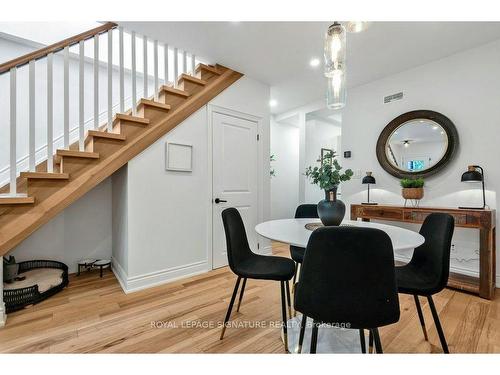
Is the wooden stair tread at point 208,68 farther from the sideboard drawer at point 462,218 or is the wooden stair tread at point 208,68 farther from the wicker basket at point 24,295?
the sideboard drawer at point 462,218

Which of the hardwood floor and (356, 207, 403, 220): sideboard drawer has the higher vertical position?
(356, 207, 403, 220): sideboard drawer

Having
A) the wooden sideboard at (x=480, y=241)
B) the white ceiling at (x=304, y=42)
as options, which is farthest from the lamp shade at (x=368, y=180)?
the white ceiling at (x=304, y=42)

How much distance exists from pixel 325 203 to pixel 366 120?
241 centimetres

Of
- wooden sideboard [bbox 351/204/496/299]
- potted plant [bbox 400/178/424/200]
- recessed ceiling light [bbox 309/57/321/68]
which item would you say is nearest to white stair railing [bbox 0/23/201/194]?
recessed ceiling light [bbox 309/57/321/68]

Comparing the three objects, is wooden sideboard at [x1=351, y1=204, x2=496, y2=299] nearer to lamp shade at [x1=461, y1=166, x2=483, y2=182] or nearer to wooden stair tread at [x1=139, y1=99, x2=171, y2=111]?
lamp shade at [x1=461, y1=166, x2=483, y2=182]

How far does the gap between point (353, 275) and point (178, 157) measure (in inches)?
85.7

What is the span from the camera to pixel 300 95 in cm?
399

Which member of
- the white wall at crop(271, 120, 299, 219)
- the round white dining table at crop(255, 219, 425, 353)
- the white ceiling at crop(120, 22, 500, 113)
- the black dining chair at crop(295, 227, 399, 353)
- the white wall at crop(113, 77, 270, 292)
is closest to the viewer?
the black dining chair at crop(295, 227, 399, 353)

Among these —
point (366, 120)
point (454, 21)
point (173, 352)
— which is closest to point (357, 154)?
point (366, 120)

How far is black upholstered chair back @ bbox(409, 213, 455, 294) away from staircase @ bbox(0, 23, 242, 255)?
8.08ft

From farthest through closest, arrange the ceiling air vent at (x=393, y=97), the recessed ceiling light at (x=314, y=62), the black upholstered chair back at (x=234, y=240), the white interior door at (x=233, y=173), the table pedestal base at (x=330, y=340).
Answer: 1. the ceiling air vent at (x=393, y=97)
2. the white interior door at (x=233, y=173)
3. the recessed ceiling light at (x=314, y=62)
4. the black upholstered chair back at (x=234, y=240)
5. the table pedestal base at (x=330, y=340)

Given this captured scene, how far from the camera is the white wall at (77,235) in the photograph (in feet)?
8.67

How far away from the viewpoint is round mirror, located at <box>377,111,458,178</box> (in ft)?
8.98

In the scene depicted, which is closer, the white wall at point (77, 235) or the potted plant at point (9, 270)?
the potted plant at point (9, 270)
